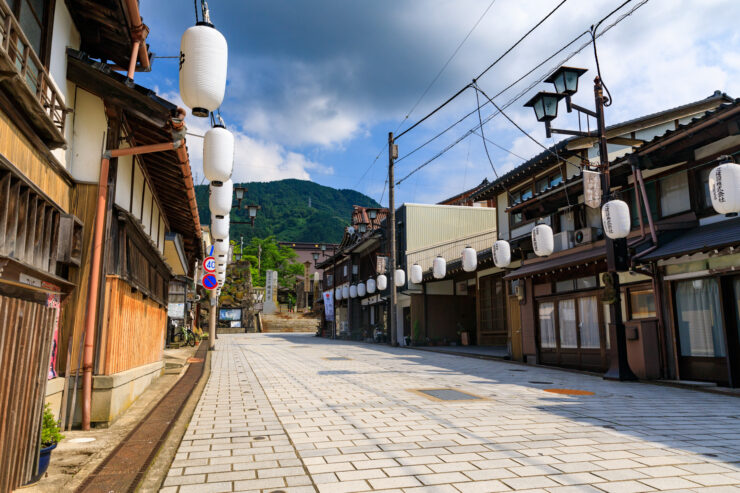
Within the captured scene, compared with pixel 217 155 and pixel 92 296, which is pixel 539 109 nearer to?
pixel 217 155

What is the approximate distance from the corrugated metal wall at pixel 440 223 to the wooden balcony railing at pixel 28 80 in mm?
26374

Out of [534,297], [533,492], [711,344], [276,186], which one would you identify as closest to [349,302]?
[534,297]

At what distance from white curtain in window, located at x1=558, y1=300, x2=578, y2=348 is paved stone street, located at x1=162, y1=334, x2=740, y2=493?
4836 millimetres

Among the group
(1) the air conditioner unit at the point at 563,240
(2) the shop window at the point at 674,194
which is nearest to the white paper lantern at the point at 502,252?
(1) the air conditioner unit at the point at 563,240

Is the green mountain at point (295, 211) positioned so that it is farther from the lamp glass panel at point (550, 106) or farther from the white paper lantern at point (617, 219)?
the white paper lantern at point (617, 219)

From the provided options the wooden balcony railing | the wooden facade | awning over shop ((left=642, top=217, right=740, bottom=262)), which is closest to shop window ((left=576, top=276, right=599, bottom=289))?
awning over shop ((left=642, top=217, right=740, bottom=262))

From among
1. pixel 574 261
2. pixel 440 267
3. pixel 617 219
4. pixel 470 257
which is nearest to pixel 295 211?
pixel 440 267

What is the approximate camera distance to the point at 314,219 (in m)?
126

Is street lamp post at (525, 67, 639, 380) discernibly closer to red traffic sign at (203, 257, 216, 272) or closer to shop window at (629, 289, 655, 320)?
shop window at (629, 289, 655, 320)

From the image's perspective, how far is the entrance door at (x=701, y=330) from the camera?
1117 cm

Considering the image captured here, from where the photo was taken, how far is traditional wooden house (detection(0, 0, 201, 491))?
161 inches

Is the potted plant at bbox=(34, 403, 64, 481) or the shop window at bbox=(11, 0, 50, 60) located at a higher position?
the shop window at bbox=(11, 0, 50, 60)

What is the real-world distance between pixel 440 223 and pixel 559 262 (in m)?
17.3

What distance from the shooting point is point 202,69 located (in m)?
6.29
